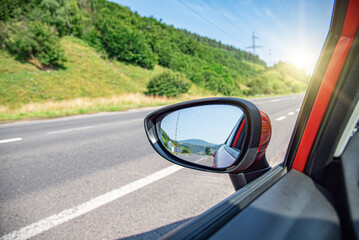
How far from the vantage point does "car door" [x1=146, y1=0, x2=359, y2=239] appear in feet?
1.83

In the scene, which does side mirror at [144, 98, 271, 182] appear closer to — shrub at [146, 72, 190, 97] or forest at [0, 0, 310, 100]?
forest at [0, 0, 310, 100]

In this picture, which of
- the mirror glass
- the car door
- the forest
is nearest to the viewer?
the car door

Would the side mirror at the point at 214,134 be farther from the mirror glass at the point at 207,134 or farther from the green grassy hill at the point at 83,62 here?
the green grassy hill at the point at 83,62

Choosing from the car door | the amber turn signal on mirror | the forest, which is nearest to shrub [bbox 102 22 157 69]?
the forest

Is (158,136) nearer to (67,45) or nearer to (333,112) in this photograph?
(333,112)

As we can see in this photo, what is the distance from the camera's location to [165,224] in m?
1.96

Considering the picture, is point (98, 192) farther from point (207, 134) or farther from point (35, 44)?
point (35, 44)

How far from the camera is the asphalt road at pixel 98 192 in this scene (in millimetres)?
1918

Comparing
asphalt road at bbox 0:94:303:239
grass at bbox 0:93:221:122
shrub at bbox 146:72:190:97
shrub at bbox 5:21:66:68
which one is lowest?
grass at bbox 0:93:221:122

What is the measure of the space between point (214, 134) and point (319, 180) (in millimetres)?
525

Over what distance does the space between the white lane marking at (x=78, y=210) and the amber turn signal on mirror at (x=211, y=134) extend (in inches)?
53.6

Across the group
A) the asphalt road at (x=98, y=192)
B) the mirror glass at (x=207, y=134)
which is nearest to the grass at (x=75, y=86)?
the asphalt road at (x=98, y=192)

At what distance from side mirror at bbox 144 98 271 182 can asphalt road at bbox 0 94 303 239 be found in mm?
989

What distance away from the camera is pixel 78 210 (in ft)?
7.15
